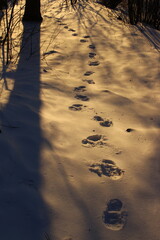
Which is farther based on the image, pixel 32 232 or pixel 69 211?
pixel 69 211

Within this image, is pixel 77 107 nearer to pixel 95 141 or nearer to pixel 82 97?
pixel 82 97

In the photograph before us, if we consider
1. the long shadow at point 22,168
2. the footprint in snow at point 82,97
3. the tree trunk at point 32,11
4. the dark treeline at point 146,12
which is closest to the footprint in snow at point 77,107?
the footprint in snow at point 82,97

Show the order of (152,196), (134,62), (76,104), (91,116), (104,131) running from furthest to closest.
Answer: (134,62) < (76,104) < (91,116) < (104,131) < (152,196)

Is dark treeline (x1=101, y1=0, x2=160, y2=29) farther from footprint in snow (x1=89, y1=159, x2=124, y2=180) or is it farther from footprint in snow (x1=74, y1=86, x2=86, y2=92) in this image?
footprint in snow (x1=89, y1=159, x2=124, y2=180)

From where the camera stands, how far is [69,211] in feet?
4.64

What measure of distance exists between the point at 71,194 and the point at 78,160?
0.98 feet

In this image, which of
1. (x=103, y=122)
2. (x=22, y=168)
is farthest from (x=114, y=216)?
(x=103, y=122)

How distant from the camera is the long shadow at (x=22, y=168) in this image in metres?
1.32

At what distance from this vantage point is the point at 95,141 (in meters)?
1.98

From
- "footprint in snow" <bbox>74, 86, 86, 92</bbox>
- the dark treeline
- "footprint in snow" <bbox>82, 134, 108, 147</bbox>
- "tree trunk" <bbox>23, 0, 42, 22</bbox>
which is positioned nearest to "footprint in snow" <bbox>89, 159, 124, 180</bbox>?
"footprint in snow" <bbox>82, 134, 108, 147</bbox>

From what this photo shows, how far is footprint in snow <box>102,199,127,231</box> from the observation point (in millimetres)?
1358

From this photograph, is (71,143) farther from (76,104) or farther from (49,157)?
(76,104)

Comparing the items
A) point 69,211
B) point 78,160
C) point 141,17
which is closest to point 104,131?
point 78,160

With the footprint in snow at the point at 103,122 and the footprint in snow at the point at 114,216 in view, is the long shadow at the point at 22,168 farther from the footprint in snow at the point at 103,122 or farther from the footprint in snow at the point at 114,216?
the footprint in snow at the point at 103,122
